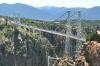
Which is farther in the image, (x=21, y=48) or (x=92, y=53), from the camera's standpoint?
(x=21, y=48)

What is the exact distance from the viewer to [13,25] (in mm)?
161625

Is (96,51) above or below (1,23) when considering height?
above

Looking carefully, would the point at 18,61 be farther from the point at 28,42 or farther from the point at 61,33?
the point at 61,33

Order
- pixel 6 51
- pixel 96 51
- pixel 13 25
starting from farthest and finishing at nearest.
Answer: pixel 13 25 < pixel 6 51 < pixel 96 51

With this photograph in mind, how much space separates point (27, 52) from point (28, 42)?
294cm

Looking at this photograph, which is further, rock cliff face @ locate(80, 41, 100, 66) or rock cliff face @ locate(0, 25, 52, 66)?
rock cliff face @ locate(0, 25, 52, 66)

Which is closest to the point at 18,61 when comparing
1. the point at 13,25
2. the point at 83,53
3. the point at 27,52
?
the point at 27,52

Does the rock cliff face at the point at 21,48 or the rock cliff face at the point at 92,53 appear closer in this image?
the rock cliff face at the point at 92,53

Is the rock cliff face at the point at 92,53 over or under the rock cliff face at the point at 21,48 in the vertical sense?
over

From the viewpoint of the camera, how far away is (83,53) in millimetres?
40531

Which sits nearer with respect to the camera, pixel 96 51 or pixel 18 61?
pixel 96 51

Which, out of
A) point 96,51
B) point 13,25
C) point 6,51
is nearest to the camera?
point 96,51

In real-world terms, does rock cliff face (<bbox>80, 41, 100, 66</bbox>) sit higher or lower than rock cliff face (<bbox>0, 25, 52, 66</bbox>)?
higher

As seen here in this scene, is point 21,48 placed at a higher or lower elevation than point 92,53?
lower
